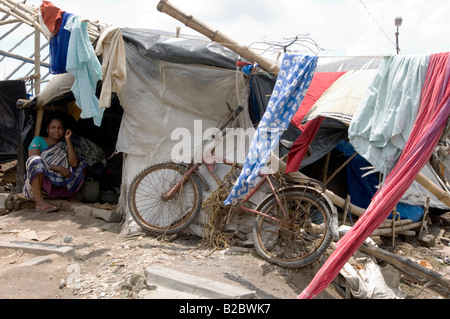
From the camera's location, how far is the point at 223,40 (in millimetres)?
5039

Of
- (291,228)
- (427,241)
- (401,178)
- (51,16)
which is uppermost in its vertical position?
(51,16)

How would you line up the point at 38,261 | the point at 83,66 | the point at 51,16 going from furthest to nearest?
1. the point at 51,16
2. the point at 83,66
3. the point at 38,261

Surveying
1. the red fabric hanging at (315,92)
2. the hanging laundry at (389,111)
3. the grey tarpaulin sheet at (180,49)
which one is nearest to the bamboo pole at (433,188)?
the hanging laundry at (389,111)

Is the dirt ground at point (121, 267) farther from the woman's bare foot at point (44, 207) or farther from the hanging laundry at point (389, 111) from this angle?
the hanging laundry at point (389, 111)

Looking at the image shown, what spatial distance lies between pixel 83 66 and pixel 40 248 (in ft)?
8.00

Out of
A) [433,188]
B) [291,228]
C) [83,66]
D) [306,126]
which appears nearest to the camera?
[433,188]

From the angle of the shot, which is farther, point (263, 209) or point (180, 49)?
point (180, 49)

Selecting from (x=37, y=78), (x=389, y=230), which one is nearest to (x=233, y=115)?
(x=389, y=230)

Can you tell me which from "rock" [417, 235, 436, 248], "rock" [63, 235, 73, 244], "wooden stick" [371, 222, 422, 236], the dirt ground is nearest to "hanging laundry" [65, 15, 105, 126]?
"rock" [63, 235, 73, 244]

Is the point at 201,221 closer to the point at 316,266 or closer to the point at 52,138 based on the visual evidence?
the point at 316,266

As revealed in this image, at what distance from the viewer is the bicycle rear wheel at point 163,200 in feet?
16.9

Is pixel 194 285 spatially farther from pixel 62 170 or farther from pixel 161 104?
pixel 62 170

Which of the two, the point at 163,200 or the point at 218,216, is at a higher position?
the point at 163,200
